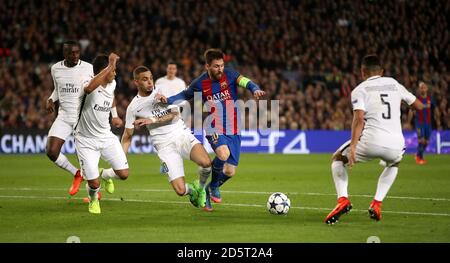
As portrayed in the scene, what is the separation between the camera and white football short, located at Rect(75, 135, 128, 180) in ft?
42.3

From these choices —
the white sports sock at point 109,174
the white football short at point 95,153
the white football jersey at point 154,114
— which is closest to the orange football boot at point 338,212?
the white football jersey at point 154,114

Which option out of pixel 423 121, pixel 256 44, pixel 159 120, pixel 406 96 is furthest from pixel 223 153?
pixel 256 44

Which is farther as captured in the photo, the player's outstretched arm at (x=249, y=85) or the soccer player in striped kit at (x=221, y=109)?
the soccer player in striped kit at (x=221, y=109)

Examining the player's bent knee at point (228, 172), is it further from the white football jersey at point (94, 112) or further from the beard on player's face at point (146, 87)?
the white football jersey at point (94, 112)

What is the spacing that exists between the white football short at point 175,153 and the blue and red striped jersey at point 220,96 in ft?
1.49

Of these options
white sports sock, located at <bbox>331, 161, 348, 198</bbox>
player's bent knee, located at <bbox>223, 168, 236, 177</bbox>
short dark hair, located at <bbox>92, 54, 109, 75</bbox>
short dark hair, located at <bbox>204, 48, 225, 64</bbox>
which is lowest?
player's bent knee, located at <bbox>223, 168, 236, 177</bbox>

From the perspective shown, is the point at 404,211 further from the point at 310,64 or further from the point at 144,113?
the point at 310,64

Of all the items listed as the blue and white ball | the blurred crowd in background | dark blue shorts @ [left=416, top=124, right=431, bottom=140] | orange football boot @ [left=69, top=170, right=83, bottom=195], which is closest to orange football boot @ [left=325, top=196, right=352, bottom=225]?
the blue and white ball

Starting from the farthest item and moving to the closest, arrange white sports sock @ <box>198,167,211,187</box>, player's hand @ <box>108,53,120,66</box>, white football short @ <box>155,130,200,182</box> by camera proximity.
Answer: white sports sock @ <box>198,167,211,187</box> → white football short @ <box>155,130,200,182</box> → player's hand @ <box>108,53,120,66</box>

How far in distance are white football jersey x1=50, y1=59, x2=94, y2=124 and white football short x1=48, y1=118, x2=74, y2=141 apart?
0.08 metres

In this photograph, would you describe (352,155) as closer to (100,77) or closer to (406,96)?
(406,96)

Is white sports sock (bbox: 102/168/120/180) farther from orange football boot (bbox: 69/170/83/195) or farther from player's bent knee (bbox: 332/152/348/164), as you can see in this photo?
player's bent knee (bbox: 332/152/348/164)

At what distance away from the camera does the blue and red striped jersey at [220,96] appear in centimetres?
1348
